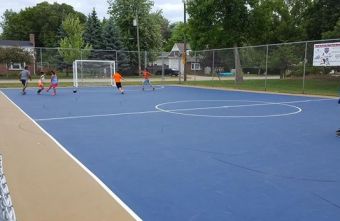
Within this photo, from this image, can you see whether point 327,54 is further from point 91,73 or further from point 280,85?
point 91,73

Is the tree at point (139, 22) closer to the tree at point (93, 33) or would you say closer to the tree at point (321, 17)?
the tree at point (93, 33)

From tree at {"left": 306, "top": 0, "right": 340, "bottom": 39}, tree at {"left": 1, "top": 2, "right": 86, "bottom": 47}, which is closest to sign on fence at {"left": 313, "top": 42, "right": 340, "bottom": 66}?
tree at {"left": 306, "top": 0, "right": 340, "bottom": 39}

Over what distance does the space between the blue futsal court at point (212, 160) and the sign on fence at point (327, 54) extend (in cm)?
724

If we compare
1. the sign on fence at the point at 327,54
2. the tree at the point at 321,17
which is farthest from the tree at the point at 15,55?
the sign on fence at the point at 327,54

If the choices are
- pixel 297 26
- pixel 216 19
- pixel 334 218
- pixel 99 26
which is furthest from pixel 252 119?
pixel 99 26

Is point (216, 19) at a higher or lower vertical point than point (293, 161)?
higher

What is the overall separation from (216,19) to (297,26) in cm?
811

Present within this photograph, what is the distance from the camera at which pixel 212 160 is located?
24.4 ft

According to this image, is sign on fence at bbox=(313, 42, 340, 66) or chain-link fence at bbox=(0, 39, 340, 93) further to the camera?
chain-link fence at bbox=(0, 39, 340, 93)

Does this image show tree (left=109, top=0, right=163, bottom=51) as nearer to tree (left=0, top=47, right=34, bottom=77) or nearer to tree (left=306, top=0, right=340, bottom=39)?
tree (left=0, top=47, right=34, bottom=77)

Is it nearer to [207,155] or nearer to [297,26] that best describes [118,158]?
[207,155]

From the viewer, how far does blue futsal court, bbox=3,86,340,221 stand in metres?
5.09

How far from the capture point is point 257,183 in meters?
6.02

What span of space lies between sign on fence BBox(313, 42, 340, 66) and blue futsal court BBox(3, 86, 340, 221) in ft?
23.7
